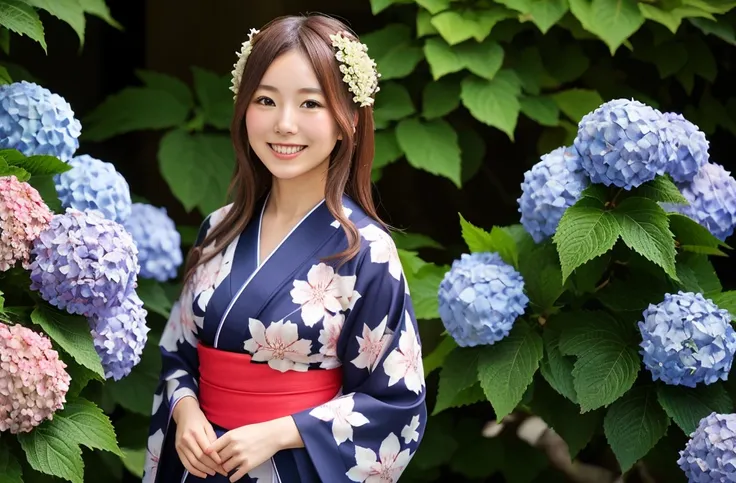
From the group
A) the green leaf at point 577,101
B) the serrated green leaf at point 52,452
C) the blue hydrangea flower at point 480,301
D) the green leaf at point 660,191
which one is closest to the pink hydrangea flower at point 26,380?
the serrated green leaf at point 52,452

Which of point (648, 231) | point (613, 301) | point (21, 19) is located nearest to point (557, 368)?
point (613, 301)

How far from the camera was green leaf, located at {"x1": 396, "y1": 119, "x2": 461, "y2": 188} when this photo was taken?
99.8 inches

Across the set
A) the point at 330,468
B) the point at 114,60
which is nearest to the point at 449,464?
the point at 330,468

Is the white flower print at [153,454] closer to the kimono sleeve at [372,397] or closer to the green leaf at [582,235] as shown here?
the kimono sleeve at [372,397]

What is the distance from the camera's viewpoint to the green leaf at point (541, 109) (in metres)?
2.63

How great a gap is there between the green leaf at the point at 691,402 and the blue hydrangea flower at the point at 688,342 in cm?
4

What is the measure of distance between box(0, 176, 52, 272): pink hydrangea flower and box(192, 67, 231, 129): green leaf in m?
1.05

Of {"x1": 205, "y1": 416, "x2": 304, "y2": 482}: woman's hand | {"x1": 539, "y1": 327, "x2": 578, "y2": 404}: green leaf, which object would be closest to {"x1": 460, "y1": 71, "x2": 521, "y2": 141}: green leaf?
{"x1": 539, "y1": 327, "x2": 578, "y2": 404}: green leaf

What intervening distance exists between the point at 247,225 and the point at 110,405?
2.74 ft

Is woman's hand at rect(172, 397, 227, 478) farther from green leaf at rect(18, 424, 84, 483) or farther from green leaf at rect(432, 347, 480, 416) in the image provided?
green leaf at rect(432, 347, 480, 416)

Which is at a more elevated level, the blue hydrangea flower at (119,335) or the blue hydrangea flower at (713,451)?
the blue hydrangea flower at (119,335)

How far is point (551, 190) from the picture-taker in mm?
2039

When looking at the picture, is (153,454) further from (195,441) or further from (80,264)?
(80,264)

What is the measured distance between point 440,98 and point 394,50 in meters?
0.18
